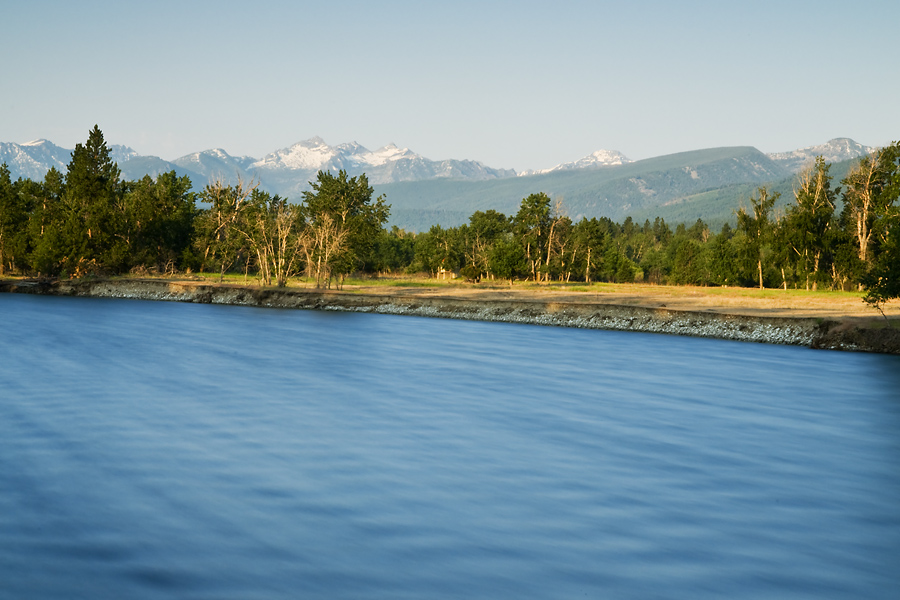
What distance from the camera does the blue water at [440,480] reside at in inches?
399

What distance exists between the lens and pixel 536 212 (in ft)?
315

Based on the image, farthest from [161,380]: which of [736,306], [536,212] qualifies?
[536,212]

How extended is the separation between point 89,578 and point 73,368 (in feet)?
67.7

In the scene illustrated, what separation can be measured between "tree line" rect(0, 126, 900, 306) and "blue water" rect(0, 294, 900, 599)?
42952 mm

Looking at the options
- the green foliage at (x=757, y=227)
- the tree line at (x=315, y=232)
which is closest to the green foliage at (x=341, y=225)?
the tree line at (x=315, y=232)

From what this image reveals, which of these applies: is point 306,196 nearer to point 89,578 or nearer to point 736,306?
point 736,306

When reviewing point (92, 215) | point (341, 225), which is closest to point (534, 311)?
point (341, 225)

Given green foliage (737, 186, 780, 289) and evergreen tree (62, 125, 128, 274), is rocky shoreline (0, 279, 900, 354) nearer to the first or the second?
evergreen tree (62, 125, 128, 274)

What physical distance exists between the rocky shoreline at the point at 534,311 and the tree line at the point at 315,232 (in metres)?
5.25

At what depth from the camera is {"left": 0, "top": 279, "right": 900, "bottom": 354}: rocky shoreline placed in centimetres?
4122

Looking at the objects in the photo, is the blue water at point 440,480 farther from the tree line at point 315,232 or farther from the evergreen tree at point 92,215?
the evergreen tree at point 92,215

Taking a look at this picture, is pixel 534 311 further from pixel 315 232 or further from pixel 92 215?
Result: pixel 92 215

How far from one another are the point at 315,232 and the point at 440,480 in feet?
188

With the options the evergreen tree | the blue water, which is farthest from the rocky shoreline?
the blue water
